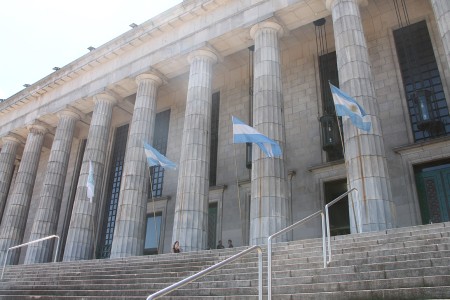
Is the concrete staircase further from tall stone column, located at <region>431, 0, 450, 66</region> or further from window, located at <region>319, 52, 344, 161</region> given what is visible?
window, located at <region>319, 52, 344, 161</region>

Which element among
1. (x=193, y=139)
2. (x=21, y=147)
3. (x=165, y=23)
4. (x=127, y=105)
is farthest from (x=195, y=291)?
(x=21, y=147)

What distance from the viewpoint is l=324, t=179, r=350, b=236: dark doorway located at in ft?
61.5

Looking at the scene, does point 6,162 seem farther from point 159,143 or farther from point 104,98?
point 159,143

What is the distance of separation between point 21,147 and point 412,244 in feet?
103

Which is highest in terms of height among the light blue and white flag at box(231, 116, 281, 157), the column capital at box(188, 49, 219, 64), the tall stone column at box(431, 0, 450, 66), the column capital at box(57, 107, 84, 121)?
the column capital at box(188, 49, 219, 64)

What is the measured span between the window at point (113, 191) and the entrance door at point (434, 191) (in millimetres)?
18231

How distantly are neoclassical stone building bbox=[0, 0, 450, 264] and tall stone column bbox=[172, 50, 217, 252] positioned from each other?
56 mm

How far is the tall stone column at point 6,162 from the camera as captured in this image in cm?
2852

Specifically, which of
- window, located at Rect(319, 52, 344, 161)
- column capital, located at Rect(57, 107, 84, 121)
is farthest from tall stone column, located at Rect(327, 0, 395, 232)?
column capital, located at Rect(57, 107, 84, 121)

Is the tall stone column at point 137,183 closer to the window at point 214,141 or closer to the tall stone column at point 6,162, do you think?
the window at point 214,141

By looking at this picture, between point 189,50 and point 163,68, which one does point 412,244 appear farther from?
point 163,68

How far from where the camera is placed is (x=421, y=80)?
19453 millimetres

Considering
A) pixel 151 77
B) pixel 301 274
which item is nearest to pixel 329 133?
pixel 151 77

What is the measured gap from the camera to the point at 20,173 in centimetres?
2720
